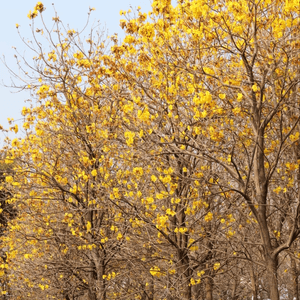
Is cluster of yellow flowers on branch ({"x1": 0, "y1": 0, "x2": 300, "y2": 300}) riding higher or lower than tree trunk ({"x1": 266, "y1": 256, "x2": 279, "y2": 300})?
higher

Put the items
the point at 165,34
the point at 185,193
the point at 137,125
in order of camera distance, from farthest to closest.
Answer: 1. the point at 185,193
2. the point at 137,125
3. the point at 165,34

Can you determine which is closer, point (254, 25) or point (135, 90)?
point (254, 25)

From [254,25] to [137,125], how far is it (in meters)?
2.24

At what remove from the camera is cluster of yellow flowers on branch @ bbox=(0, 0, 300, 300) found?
5.70 meters

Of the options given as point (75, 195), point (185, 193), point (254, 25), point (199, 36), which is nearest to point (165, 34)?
point (199, 36)

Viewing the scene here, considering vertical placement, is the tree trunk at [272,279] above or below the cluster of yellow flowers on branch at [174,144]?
below

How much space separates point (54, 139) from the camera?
8961 mm

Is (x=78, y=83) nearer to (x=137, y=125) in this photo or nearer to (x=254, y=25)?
(x=137, y=125)

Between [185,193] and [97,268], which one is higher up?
[185,193]

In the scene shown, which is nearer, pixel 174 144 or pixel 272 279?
pixel 272 279

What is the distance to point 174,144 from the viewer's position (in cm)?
609

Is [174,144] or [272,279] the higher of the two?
[174,144]

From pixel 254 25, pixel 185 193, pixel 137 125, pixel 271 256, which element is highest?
pixel 254 25

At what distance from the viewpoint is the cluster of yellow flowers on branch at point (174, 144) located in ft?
18.7
